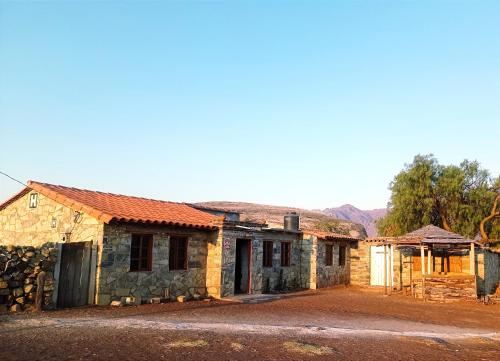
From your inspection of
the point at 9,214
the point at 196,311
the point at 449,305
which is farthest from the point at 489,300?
the point at 9,214

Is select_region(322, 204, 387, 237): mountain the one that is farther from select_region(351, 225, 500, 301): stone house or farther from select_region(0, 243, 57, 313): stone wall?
select_region(0, 243, 57, 313): stone wall

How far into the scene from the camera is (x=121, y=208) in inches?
636

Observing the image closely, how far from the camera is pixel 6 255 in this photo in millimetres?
12078

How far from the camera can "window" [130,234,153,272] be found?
1505 cm

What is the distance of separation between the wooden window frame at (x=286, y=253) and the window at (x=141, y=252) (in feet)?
28.7

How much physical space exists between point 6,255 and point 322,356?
30.0ft

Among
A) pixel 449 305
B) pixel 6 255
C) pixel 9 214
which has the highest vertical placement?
pixel 9 214

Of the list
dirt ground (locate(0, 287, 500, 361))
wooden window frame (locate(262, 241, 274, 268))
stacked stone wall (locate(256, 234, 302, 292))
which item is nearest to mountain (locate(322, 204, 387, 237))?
stacked stone wall (locate(256, 234, 302, 292))

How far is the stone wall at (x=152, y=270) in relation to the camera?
14.1 m

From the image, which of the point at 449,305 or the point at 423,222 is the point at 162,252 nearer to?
the point at 449,305

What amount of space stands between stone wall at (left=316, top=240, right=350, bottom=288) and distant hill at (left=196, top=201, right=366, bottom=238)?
18218 millimetres

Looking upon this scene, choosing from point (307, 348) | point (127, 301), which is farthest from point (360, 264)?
point (307, 348)

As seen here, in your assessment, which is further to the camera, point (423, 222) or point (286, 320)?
point (423, 222)

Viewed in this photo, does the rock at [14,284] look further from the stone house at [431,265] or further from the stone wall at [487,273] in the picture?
the stone wall at [487,273]
